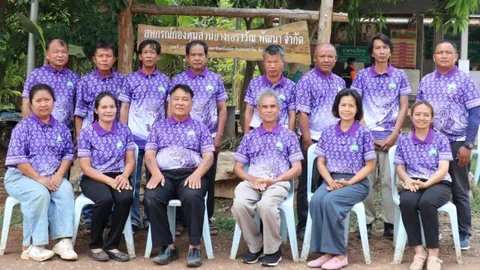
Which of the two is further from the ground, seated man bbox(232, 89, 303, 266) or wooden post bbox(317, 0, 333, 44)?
wooden post bbox(317, 0, 333, 44)

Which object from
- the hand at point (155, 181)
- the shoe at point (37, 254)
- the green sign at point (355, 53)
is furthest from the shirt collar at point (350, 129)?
the green sign at point (355, 53)

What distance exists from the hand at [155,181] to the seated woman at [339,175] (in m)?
1.14

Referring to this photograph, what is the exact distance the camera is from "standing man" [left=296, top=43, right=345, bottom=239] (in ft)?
16.1

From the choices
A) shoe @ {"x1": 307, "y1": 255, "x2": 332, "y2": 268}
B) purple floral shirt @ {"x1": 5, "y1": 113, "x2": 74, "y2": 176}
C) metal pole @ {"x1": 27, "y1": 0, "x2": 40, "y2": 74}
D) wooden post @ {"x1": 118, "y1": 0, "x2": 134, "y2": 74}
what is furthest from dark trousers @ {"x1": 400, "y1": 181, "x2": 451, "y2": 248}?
metal pole @ {"x1": 27, "y1": 0, "x2": 40, "y2": 74}

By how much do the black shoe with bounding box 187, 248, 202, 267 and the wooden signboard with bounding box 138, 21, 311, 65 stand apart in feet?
6.66

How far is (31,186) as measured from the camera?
4.50 m

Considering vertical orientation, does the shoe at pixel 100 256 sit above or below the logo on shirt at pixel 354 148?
below

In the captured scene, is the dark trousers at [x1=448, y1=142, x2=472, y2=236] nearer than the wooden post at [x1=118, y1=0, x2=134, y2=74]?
Yes

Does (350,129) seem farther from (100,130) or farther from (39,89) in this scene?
(39,89)

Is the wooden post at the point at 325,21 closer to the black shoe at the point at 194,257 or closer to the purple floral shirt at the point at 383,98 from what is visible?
the purple floral shirt at the point at 383,98

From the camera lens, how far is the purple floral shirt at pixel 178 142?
4707 mm

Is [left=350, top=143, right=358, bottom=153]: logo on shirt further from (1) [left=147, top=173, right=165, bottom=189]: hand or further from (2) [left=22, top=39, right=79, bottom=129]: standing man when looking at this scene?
(2) [left=22, top=39, right=79, bottom=129]: standing man

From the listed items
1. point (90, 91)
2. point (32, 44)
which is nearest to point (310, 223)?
point (90, 91)

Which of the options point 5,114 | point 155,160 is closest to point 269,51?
point 155,160
